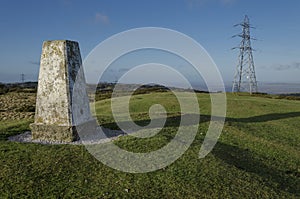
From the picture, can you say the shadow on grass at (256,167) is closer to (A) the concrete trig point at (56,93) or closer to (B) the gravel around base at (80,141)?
(B) the gravel around base at (80,141)

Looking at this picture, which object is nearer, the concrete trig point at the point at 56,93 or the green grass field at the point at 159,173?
the green grass field at the point at 159,173

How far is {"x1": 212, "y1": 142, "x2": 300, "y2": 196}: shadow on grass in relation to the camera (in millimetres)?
8562

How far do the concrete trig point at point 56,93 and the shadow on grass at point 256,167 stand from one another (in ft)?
18.7

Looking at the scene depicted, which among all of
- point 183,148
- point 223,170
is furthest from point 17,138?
point 223,170

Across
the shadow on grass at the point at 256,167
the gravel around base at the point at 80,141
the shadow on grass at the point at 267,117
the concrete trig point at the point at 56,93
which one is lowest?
the shadow on grass at the point at 256,167

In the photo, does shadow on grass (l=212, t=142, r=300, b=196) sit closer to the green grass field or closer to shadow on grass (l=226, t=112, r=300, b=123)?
the green grass field

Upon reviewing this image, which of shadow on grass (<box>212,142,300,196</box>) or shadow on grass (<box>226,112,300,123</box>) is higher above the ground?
shadow on grass (<box>226,112,300,123</box>)

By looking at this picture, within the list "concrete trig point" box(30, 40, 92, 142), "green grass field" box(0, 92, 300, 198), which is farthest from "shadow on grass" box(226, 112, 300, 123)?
"concrete trig point" box(30, 40, 92, 142)

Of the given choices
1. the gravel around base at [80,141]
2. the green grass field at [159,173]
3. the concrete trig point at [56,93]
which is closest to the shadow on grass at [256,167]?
the green grass field at [159,173]

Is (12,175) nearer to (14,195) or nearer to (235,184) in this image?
(14,195)

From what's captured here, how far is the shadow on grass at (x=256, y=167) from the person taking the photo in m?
8.56

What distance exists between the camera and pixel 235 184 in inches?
297

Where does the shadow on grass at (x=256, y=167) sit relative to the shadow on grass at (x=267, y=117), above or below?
below

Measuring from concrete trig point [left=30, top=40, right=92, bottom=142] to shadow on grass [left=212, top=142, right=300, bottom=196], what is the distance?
18.7ft
